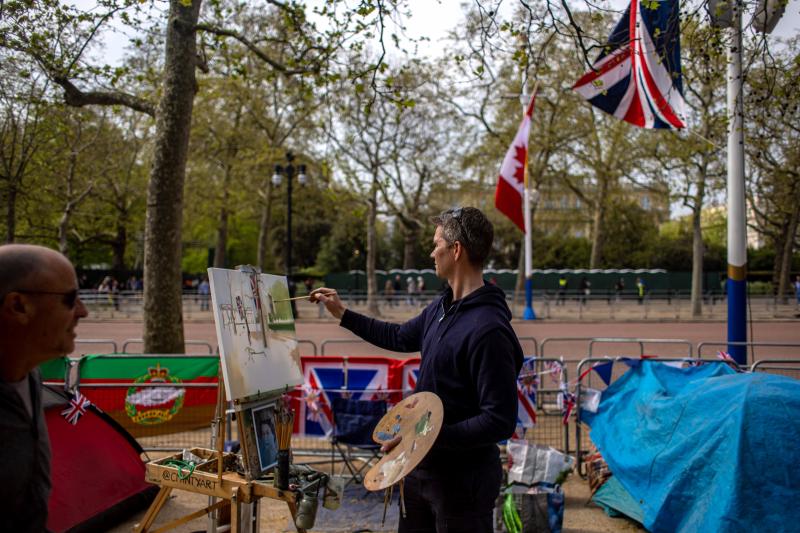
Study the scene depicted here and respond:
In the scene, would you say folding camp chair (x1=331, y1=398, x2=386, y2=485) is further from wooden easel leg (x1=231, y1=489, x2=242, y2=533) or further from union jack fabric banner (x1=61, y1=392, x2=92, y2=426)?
wooden easel leg (x1=231, y1=489, x2=242, y2=533)

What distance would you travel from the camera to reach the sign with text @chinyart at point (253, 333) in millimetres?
3572

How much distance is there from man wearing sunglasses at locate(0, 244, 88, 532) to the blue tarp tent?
417cm

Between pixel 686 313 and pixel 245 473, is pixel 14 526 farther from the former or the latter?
pixel 686 313

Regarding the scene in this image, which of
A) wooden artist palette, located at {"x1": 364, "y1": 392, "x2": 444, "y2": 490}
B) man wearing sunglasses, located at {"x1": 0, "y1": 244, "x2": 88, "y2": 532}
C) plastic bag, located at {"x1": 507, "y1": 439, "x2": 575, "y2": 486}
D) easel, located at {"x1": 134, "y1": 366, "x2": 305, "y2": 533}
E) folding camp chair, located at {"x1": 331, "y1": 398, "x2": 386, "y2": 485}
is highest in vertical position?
man wearing sunglasses, located at {"x1": 0, "y1": 244, "x2": 88, "y2": 532}

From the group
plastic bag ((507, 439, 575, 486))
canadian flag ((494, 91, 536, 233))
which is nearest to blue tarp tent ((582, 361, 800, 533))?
plastic bag ((507, 439, 575, 486))

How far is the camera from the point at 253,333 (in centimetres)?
392

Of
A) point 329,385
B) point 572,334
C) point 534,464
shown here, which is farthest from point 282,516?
point 572,334

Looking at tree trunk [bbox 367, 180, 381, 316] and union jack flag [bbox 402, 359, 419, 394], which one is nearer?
union jack flag [bbox 402, 359, 419, 394]

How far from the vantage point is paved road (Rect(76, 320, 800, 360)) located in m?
15.3

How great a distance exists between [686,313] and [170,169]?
1068 inches

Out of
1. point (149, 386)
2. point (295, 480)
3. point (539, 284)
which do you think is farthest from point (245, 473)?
point (539, 284)

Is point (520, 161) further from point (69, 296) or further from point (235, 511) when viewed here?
point (69, 296)

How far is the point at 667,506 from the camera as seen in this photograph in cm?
467

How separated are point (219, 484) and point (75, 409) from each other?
2.33 m
